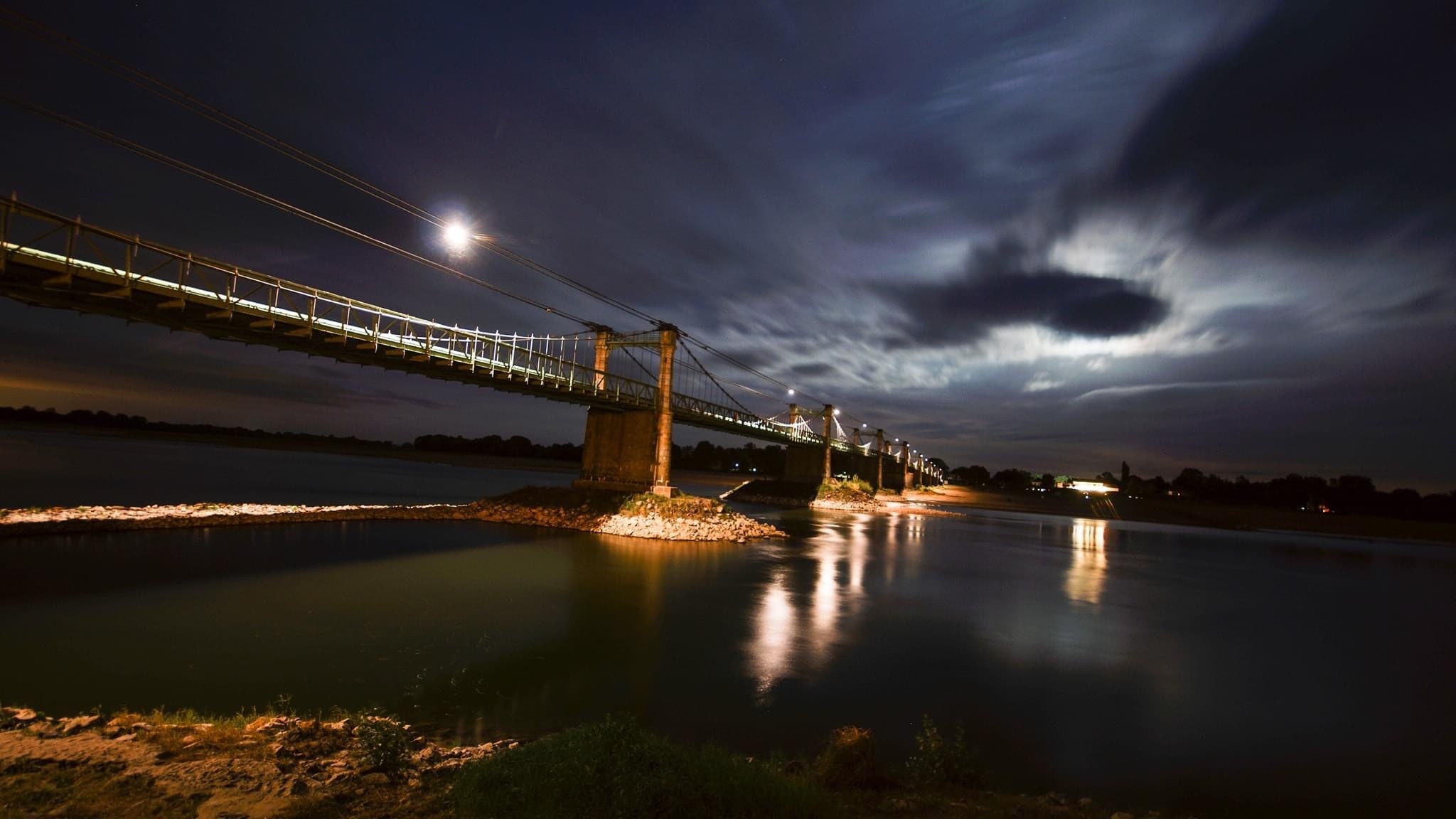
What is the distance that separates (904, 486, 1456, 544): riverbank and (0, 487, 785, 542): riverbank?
6474cm

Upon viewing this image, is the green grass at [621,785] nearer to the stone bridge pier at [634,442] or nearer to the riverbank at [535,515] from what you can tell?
the riverbank at [535,515]

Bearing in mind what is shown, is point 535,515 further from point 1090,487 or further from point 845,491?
point 1090,487

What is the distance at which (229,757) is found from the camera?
613 cm

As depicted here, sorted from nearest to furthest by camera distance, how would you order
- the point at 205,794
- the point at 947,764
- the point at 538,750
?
the point at 205,794 < the point at 538,750 < the point at 947,764

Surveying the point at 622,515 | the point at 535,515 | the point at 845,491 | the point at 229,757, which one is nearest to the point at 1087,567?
the point at 622,515

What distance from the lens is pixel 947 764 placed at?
797 cm

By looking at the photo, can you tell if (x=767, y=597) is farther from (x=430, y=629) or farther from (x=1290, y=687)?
(x=1290, y=687)

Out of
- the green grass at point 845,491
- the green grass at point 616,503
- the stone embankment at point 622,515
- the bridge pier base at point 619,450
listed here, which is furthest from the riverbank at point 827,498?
the green grass at point 616,503

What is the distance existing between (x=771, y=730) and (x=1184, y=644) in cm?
1470

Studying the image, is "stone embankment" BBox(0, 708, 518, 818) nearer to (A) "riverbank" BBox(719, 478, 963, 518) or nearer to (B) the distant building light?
(A) "riverbank" BBox(719, 478, 963, 518)

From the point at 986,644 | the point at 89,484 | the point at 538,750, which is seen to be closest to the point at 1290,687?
the point at 986,644

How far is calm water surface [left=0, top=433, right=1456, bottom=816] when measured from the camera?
9734mm

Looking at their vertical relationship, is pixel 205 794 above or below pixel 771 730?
above

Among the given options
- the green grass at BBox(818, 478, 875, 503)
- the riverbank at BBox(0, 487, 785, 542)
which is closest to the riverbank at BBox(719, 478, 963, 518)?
the green grass at BBox(818, 478, 875, 503)
